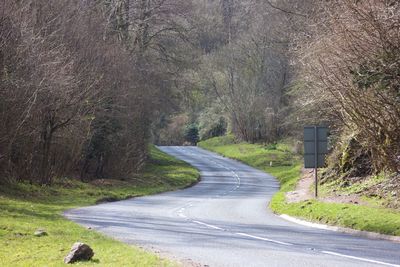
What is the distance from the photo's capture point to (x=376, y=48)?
18781 millimetres

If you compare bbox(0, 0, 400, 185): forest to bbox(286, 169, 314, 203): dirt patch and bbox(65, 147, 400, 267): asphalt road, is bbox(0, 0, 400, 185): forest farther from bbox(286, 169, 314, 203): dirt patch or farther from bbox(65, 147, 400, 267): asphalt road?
bbox(65, 147, 400, 267): asphalt road

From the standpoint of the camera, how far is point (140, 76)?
43438 mm

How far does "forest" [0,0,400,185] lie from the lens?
2008 cm

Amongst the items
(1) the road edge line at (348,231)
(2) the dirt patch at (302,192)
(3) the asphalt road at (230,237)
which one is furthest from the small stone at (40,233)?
(2) the dirt patch at (302,192)

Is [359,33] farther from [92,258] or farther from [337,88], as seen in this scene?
[92,258]

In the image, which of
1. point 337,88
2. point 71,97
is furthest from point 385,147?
point 71,97

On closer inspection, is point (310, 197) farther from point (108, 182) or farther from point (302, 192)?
point (108, 182)

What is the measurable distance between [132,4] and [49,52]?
18.7 m

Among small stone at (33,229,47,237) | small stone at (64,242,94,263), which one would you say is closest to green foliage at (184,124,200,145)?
small stone at (33,229,47,237)

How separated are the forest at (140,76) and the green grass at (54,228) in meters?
2.01

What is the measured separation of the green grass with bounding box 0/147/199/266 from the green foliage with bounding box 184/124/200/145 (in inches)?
2295

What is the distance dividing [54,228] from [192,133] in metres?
83.6

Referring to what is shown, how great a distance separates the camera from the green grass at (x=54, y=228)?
36.1 ft

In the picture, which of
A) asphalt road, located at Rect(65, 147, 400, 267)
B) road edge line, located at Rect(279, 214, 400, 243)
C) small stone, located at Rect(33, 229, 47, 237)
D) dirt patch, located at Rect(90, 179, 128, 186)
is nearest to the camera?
asphalt road, located at Rect(65, 147, 400, 267)
